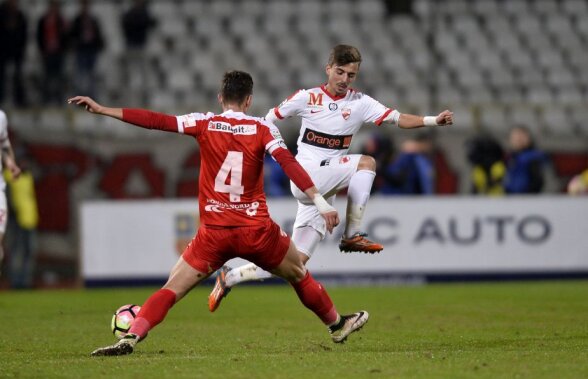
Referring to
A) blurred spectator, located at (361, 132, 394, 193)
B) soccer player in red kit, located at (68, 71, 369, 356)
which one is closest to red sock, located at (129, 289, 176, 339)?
soccer player in red kit, located at (68, 71, 369, 356)

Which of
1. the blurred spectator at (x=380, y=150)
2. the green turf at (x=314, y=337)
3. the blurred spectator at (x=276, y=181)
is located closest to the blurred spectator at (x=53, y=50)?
the blurred spectator at (x=276, y=181)

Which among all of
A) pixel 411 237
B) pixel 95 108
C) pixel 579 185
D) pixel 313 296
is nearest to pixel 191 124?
pixel 95 108

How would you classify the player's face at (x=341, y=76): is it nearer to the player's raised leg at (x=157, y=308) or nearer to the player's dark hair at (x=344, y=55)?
the player's dark hair at (x=344, y=55)

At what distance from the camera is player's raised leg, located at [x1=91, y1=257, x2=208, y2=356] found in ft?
26.7

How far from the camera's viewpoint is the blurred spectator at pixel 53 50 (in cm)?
1931

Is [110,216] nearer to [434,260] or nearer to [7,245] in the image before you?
[7,245]

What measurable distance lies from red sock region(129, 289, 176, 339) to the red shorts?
31 centimetres

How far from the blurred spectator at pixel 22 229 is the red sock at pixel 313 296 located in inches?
396

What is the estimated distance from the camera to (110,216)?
17.6m

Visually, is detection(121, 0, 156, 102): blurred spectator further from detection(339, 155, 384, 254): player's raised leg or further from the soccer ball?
the soccer ball

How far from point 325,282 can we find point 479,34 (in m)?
9.48

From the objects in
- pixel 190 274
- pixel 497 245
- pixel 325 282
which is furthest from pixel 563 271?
pixel 190 274

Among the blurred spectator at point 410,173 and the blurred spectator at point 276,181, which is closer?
the blurred spectator at point 276,181

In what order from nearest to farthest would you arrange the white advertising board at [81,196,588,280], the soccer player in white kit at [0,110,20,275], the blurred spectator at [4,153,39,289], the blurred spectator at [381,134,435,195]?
the soccer player in white kit at [0,110,20,275] → the white advertising board at [81,196,588,280] → the blurred spectator at [381,134,435,195] → the blurred spectator at [4,153,39,289]
